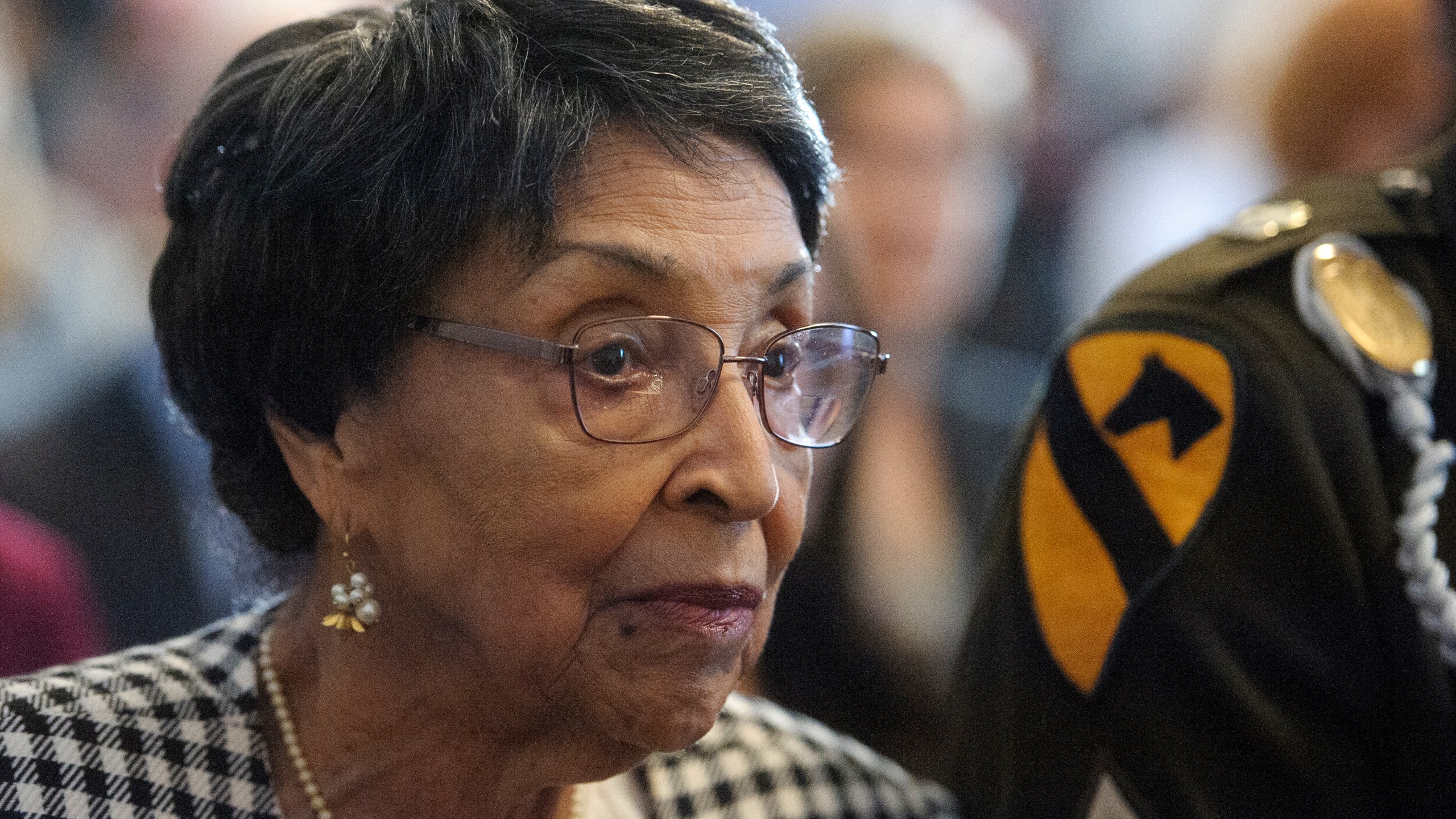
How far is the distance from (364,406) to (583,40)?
41 cm

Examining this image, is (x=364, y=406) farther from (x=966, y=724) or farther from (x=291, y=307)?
(x=966, y=724)

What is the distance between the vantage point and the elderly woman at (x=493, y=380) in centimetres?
124

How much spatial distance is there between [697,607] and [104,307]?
1.96 metres

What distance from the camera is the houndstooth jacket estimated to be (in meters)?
1.36

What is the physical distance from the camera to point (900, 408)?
2.94 meters

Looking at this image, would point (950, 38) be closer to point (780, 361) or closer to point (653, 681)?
point (780, 361)

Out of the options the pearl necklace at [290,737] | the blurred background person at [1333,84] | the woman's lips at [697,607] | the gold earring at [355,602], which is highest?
the blurred background person at [1333,84]

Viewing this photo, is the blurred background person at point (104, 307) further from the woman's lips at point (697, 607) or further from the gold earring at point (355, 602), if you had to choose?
the woman's lips at point (697, 607)

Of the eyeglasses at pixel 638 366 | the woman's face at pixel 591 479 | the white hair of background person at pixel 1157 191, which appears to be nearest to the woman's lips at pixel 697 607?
the woman's face at pixel 591 479

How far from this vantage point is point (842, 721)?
258 cm

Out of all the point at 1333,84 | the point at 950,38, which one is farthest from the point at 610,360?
the point at 950,38

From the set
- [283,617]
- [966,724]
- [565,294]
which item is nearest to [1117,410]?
[966,724]

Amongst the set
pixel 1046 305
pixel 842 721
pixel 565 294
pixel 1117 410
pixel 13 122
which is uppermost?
pixel 565 294

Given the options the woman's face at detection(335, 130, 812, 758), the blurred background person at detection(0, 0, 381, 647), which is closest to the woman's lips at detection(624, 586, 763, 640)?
the woman's face at detection(335, 130, 812, 758)
